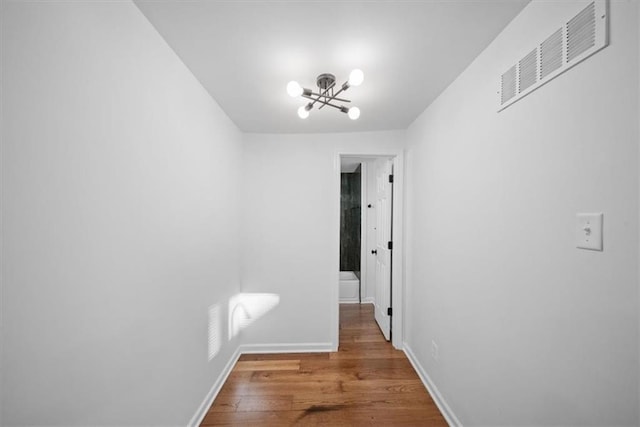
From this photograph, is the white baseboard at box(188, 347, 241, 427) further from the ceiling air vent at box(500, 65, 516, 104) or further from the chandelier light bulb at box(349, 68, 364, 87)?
the ceiling air vent at box(500, 65, 516, 104)

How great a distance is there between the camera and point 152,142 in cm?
140

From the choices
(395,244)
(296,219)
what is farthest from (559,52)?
Result: (296,219)

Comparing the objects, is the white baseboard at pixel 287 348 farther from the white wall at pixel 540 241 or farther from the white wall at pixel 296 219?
the white wall at pixel 540 241

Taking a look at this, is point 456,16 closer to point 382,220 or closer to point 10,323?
point 10,323

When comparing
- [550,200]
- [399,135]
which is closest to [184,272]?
[550,200]

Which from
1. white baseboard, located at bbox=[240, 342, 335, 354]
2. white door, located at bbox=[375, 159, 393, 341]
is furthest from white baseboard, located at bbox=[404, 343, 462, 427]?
white baseboard, located at bbox=[240, 342, 335, 354]

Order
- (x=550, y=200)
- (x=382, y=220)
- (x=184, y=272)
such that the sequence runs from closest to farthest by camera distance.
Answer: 1. (x=550, y=200)
2. (x=184, y=272)
3. (x=382, y=220)

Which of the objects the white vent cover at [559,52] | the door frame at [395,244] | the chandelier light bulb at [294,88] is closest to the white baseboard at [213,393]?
the door frame at [395,244]

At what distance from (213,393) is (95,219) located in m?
1.84

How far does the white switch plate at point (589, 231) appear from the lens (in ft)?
2.96

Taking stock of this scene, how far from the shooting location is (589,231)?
93 cm

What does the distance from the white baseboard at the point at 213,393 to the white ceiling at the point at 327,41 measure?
2.35 m

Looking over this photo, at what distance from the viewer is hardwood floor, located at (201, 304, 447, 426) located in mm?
1979

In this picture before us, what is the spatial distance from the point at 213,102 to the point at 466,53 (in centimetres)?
186
